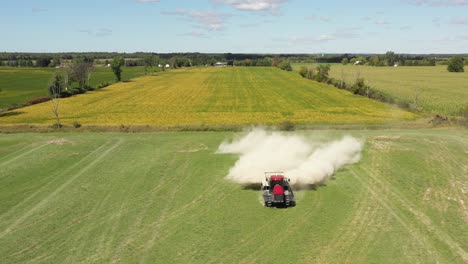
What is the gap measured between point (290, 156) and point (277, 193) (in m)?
9.05

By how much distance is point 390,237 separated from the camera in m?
19.9

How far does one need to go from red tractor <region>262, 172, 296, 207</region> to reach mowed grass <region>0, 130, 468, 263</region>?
62 cm

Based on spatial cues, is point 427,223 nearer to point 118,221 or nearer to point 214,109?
point 118,221

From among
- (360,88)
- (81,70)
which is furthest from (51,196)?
(81,70)

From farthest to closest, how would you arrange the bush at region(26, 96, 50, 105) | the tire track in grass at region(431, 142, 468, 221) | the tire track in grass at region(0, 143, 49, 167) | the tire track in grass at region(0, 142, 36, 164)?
the bush at region(26, 96, 50, 105) < the tire track in grass at region(0, 142, 36, 164) < the tire track in grass at region(0, 143, 49, 167) < the tire track in grass at region(431, 142, 468, 221)

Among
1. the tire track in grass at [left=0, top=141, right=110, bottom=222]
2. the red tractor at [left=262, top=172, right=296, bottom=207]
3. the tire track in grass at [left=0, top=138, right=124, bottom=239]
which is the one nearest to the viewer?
the tire track in grass at [left=0, top=138, right=124, bottom=239]

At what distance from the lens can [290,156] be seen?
32.2m

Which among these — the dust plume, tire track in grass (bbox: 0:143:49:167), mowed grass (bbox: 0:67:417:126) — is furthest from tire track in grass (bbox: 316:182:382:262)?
mowed grass (bbox: 0:67:417:126)

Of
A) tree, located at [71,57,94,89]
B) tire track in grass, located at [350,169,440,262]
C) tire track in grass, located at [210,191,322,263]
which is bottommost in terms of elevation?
tire track in grass, located at [210,191,322,263]

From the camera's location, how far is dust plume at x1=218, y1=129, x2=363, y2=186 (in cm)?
2825

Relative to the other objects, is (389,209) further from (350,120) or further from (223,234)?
(350,120)

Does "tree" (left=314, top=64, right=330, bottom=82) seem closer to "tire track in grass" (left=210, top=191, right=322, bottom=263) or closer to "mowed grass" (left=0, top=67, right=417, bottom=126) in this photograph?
"mowed grass" (left=0, top=67, right=417, bottom=126)

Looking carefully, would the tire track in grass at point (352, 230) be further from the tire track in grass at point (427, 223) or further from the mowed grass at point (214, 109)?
the mowed grass at point (214, 109)

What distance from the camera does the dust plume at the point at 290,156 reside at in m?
28.2
